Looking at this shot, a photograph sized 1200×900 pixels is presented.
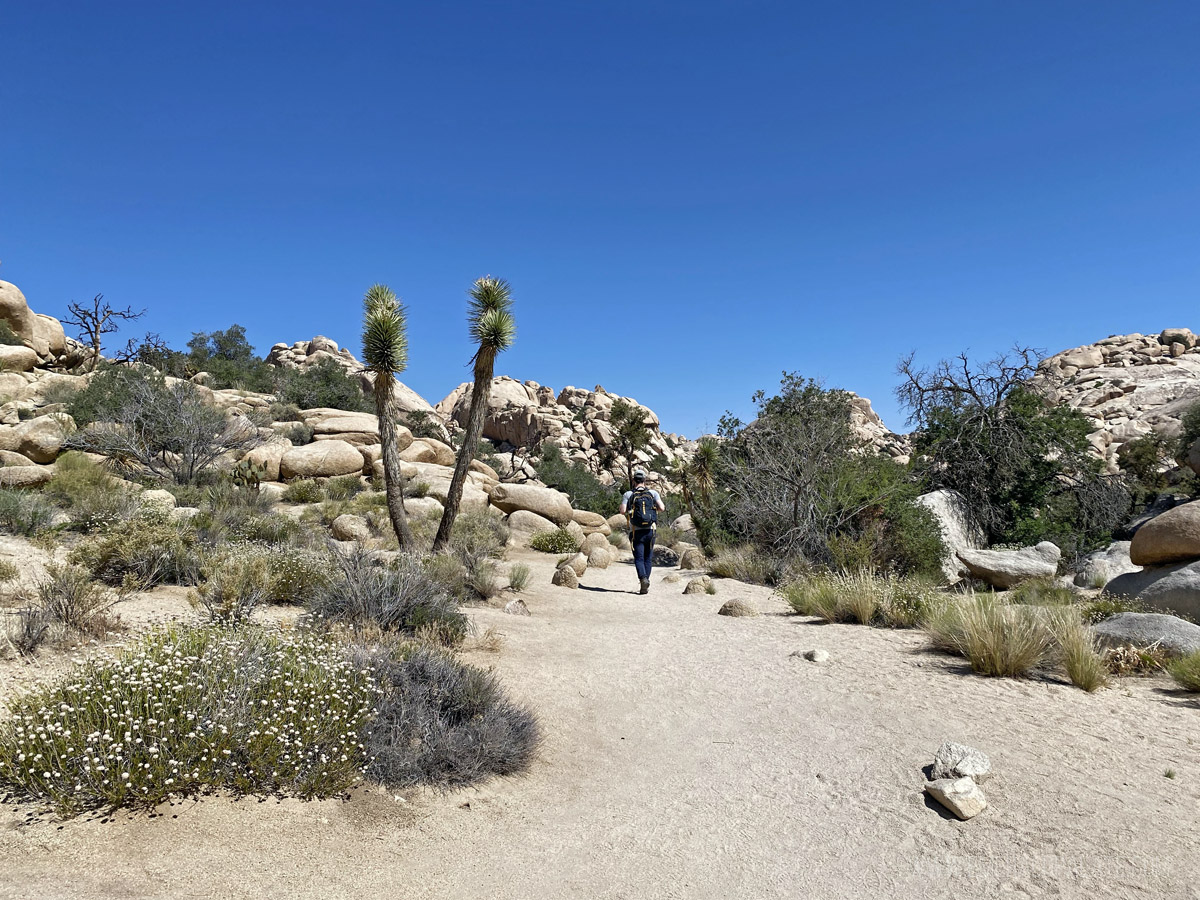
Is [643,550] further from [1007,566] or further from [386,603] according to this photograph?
[1007,566]

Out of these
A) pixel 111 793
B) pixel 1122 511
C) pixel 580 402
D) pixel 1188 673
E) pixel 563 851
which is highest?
pixel 580 402

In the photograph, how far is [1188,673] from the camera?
5844mm

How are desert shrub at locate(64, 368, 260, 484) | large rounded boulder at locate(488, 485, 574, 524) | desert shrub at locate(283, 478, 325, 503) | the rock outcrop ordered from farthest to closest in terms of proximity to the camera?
large rounded boulder at locate(488, 485, 574, 524)
desert shrub at locate(283, 478, 325, 503)
desert shrub at locate(64, 368, 260, 484)
the rock outcrop

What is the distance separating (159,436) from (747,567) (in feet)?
56.4

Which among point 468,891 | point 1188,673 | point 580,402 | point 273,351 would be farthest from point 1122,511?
point 273,351

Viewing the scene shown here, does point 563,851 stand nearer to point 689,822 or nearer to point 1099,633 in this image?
point 689,822

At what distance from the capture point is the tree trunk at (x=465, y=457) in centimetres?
1424

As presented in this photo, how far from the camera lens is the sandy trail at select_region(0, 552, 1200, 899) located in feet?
10.8

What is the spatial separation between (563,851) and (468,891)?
2.16 ft

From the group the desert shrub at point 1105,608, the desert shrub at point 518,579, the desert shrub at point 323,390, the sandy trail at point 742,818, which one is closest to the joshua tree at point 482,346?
the desert shrub at point 518,579

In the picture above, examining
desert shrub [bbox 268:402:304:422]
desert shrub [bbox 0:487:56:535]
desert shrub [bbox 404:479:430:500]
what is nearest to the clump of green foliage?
desert shrub [bbox 404:479:430:500]

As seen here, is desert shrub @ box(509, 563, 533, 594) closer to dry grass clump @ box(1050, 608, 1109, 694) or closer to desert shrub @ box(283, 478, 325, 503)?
dry grass clump @ box(1050, 608, 1109, 694)

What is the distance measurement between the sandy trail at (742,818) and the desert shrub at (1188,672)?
0.19 metres

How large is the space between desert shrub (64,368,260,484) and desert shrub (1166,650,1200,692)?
20.8 meters
